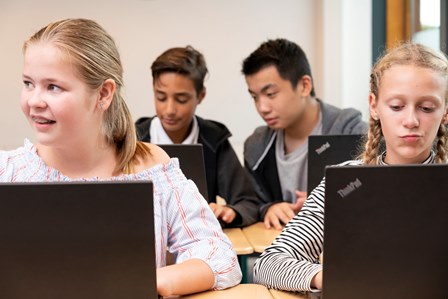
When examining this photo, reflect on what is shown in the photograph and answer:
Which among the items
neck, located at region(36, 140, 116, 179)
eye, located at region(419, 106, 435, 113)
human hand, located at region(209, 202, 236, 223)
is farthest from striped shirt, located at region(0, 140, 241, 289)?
human hand, located at region(209, 202, 236, 223)

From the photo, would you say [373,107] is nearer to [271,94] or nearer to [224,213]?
[224,213]

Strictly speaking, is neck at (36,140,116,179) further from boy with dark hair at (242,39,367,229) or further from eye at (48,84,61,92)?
boy with dark hair at (242,39,367,229)

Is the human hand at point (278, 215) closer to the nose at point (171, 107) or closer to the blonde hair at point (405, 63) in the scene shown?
the nose at point (171, 107)

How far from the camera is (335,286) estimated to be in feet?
3.66

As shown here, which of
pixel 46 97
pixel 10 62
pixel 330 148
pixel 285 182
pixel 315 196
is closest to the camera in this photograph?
pixel 46 97

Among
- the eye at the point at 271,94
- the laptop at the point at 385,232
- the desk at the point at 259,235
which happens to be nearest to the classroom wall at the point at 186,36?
the eye at the point at 271,94

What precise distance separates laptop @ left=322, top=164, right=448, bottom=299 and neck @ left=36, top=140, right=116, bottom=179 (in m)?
0.59

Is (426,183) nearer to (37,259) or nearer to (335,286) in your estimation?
→ (335,286)

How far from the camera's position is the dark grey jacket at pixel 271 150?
2.83m

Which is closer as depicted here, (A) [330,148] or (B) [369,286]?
(B) [369,286]

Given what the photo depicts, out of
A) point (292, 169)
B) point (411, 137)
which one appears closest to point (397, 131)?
point (411, 137)

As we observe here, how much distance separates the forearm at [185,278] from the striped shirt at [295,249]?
139mm

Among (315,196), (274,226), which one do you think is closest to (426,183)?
(315,196)

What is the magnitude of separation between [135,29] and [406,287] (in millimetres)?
3658
